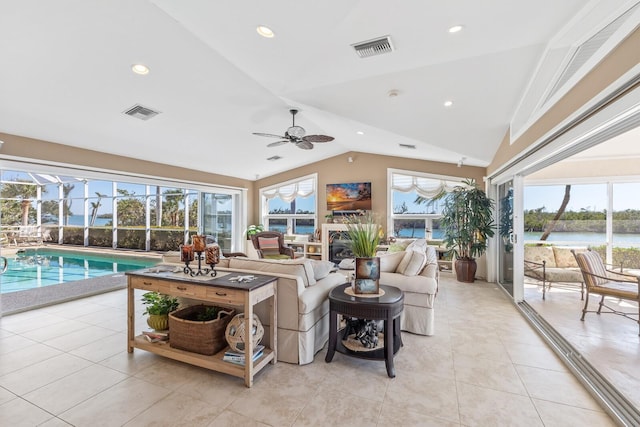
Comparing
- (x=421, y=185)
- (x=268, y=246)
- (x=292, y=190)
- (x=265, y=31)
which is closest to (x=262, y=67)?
(x=265, y=31)

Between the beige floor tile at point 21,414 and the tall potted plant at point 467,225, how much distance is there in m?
5.94

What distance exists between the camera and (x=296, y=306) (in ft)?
8.32

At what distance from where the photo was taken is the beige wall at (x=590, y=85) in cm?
168

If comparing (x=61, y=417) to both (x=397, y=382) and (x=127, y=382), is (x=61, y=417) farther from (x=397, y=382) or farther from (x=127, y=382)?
(x=397, y=382)

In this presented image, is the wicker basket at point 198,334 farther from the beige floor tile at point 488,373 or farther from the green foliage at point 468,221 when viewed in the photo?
the green foliage at point 468,221

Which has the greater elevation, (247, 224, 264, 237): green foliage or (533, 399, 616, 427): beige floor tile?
(247, 224, 264, 237): green foliage

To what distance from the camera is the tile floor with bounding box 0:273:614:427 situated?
74.2 inches

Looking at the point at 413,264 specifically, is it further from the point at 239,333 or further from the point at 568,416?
the point at 239,333

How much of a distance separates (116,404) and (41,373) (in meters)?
1.00

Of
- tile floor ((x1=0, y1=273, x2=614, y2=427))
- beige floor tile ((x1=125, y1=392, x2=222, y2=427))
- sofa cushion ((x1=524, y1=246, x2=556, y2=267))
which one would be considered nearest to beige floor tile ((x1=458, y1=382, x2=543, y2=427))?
tile floor ((x1=0, y1=273, x2=614, y2=427))

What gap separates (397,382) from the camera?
2289mm

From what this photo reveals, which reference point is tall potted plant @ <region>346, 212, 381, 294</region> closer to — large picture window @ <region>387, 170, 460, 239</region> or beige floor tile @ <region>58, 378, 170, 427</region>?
beige floor tile @ <region>58, 378, 170, 427</region>

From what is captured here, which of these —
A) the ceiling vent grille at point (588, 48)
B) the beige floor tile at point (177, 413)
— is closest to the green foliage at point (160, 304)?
the beige floor tile at point (177, 413)

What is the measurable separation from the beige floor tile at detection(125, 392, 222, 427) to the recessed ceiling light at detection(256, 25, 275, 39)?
3.04 meters
